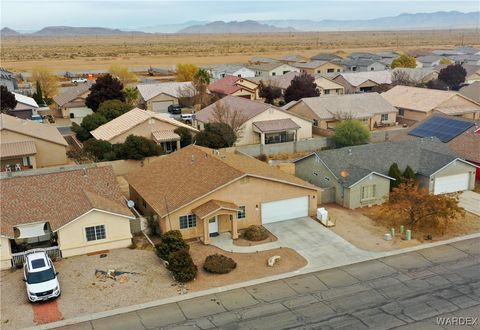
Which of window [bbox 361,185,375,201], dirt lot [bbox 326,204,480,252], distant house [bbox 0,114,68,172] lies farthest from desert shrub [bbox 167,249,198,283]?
distant house [bbox 0,114,68,172]

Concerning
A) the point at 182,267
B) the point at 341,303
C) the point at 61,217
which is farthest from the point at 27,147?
the point at 341,303

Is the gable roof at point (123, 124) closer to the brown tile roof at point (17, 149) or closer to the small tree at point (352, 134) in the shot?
the brown tile roof at point (17, 149)

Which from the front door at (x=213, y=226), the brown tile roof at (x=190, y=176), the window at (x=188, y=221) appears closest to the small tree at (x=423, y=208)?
the brown tile roof at (x=190, y=176)

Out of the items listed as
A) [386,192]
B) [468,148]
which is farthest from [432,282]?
[468,148]

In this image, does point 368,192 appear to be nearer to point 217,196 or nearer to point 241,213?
point 241,213

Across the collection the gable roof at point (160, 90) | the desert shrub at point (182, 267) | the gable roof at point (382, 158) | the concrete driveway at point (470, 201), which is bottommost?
the concrete driveway at point (470, 201)

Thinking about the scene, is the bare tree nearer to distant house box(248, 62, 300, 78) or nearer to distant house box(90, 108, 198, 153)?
distant house box(90, 108, 198, 153)

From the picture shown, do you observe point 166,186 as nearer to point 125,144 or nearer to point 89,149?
point 125,144
